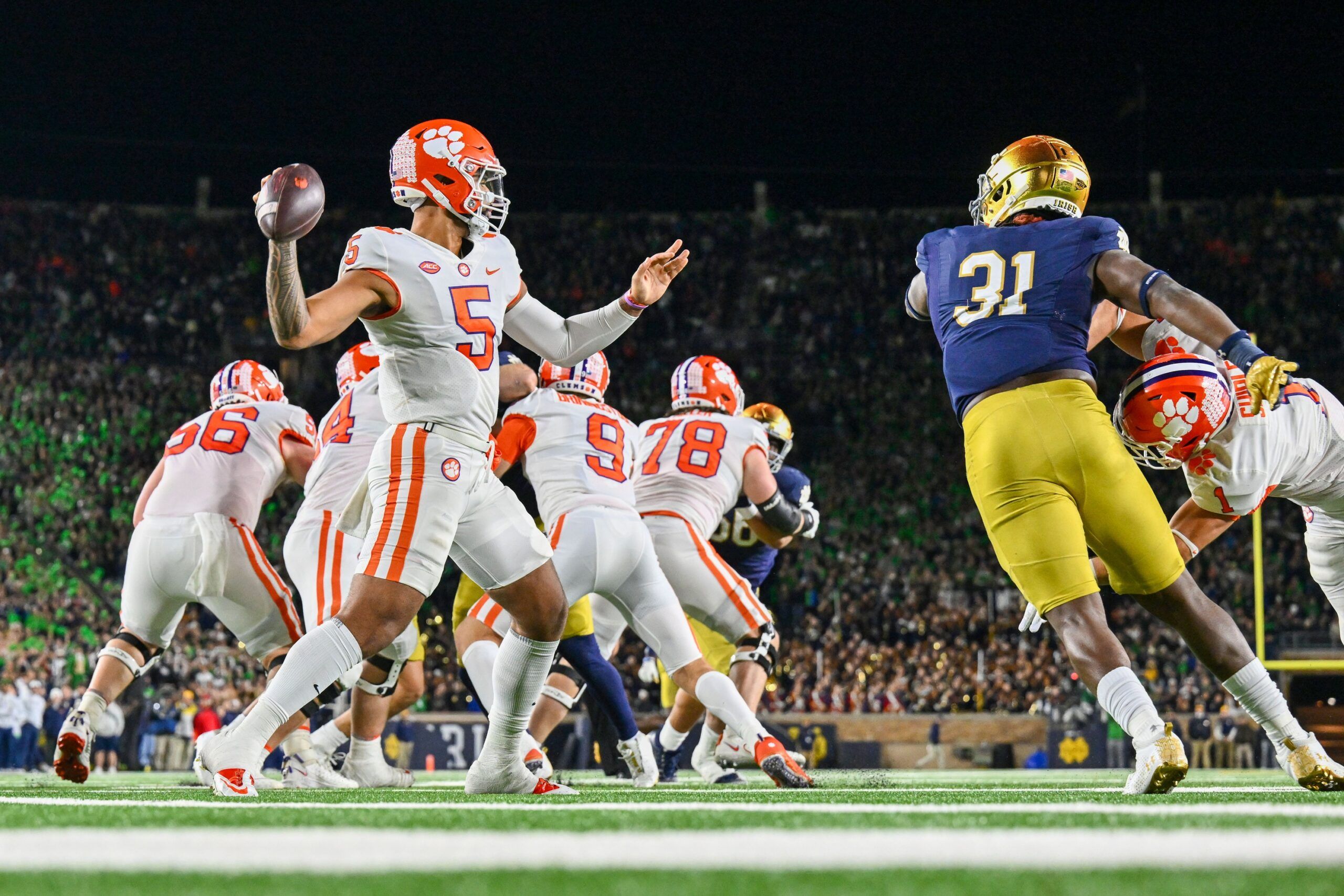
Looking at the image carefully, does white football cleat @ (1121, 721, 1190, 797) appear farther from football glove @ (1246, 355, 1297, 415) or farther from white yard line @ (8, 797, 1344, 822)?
football glove @ (1246, 355, 1297, 415)

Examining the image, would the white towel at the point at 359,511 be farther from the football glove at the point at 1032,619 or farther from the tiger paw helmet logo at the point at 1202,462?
the tiger paw helmet logo at the point at 1202,462

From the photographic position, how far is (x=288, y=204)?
11.9ft

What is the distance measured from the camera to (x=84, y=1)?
2248 cm

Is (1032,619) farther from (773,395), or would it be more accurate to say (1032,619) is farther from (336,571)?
(773,395)

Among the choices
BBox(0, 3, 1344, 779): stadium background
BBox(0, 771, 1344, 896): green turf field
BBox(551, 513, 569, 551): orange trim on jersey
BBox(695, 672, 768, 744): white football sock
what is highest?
BBox(0, 3, 1344, 779): stadium background

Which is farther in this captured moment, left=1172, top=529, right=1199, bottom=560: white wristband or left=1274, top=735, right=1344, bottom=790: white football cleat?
left=1172, top=529, right=1199, bottom=560: white wristband

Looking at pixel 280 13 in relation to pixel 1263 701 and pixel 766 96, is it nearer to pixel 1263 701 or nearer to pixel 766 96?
pixel 766 96

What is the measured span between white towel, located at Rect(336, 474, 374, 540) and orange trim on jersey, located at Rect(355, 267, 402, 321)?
1.60 ft

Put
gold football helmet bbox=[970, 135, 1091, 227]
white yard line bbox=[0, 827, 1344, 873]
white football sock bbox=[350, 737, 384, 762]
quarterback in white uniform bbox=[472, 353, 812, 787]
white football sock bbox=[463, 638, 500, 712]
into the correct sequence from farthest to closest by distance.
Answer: white football sock bbox=[350, 737, 384, 762]
white football sock bbox=[463, 638, 500, 712]
quarterback in white uniform bbox=[472, 353, 812, 787]
gold football helmet bbox=[970, 135, 1091, 227]
white yard line bbox=[0, 827, 1344, 873]

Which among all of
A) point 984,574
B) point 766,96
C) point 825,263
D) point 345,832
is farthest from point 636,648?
point 345,832

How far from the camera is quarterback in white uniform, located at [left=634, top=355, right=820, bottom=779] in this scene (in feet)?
22.2

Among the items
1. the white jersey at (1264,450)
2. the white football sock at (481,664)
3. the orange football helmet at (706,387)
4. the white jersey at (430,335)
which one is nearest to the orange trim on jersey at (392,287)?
the white jersey at (430,335)

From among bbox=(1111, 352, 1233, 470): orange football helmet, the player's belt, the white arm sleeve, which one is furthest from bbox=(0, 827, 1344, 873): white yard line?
the white arm sleeve

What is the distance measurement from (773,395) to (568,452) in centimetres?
1831
